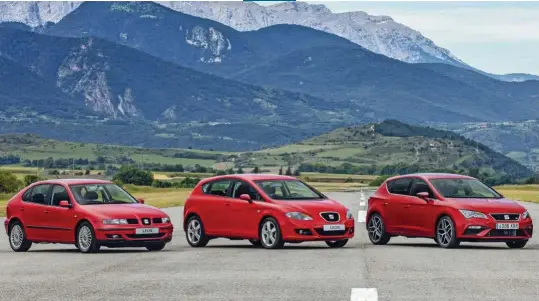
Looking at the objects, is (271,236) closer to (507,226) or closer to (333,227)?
Answer: (333,227)

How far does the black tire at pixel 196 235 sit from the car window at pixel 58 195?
2.89 metres

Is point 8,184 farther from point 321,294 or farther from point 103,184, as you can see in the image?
point 321,294

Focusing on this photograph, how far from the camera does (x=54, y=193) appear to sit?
26.0m

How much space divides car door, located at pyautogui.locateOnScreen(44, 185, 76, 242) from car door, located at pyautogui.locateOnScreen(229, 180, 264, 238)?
132 inches

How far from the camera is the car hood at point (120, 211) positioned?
24531 mm

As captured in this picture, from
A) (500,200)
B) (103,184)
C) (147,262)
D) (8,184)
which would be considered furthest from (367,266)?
(8,184)

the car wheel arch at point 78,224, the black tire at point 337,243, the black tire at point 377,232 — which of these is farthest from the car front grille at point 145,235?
the black tire at point 377,232

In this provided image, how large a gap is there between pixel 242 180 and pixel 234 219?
0.88 meters

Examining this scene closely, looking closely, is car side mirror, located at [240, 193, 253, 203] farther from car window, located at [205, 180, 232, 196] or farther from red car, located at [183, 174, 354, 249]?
car window, located at [205, 180, 232, 196]

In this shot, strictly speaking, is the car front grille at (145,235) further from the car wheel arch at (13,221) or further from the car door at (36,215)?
the car wheel arch at (13,221)

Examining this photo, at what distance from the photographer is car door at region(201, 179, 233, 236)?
2598 centimetres

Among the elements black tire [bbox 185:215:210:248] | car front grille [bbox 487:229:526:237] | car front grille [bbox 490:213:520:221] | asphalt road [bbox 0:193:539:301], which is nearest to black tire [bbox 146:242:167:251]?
asphalt road [bbox 0:193:539:301]

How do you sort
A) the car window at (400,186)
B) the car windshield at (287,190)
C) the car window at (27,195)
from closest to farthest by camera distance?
the car windshield at (287,190) < the car window at (400,186) < the car window at (27,195)

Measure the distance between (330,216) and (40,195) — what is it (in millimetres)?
6294
